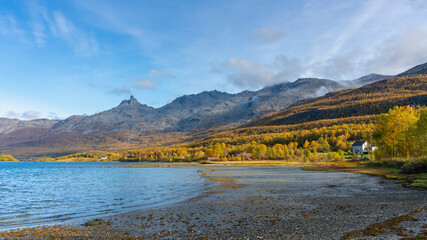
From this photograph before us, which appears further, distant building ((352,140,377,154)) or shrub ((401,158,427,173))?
distant building ((352,140,377,154))

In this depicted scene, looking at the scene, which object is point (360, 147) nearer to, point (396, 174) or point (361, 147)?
point (361, 147)

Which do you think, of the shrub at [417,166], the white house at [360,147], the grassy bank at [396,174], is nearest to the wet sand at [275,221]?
the grassy bank at [396,174]

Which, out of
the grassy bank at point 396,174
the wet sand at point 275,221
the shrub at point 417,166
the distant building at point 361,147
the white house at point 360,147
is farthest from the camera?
the white house at point 360,147

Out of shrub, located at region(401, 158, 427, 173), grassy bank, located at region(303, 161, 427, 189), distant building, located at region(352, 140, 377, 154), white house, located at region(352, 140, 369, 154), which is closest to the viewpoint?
grassy bank, located at region(303, 161, 427, 189)

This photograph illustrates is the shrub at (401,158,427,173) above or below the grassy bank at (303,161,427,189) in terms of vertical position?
above

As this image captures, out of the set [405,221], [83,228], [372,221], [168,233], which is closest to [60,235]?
[83,228]

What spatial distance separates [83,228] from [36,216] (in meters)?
8.33

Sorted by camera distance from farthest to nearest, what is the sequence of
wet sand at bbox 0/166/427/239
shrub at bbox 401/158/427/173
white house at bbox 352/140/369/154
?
white house at bbox 352/140/369/154 < shrub at bbox 401/158/427/173 < wet sand at bbox 0/166/427/239

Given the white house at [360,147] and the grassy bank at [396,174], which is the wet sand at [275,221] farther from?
the white house at [360,147]

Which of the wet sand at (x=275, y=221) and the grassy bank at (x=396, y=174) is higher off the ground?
the wet sand at (x=275, y=221)

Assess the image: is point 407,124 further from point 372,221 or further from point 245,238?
point 245,238

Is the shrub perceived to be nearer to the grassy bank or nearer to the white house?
the grassy bank

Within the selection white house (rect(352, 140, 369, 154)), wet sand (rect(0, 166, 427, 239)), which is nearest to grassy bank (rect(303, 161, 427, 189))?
wet sand (rect(0, 166, 427, 239))

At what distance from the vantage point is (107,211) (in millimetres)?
24719
